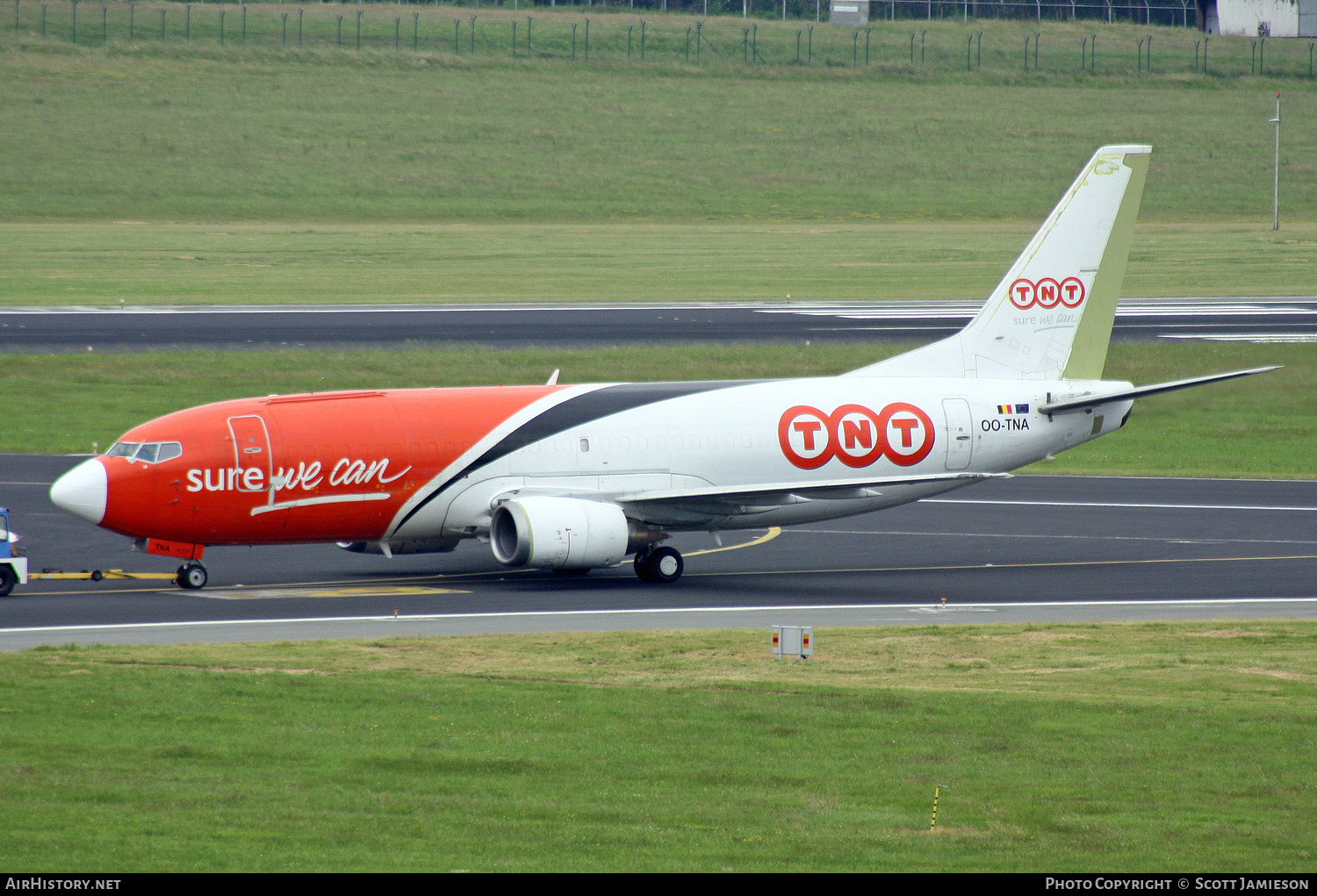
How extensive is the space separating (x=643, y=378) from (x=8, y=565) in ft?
99.8

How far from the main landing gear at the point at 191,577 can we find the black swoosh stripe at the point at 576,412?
4195mm

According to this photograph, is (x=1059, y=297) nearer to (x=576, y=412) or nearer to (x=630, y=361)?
(x=576, y=412)

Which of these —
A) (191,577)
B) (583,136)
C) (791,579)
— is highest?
(583,136)

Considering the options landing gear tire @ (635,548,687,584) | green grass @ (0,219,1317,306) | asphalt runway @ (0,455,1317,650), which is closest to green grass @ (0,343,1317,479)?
asphalt runway @ (0,455,1317,650)

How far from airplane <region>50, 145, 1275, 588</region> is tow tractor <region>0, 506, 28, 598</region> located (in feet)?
4.77

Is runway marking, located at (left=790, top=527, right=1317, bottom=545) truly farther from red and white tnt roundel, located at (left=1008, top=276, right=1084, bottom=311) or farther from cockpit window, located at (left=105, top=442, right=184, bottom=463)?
cockpit window, located at (left=105, top=442, right=184, bottom=463)

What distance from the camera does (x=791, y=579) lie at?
124ft

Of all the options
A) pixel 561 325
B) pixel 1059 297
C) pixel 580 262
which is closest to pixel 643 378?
pixel 561 325

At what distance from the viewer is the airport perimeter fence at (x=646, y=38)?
15712cm

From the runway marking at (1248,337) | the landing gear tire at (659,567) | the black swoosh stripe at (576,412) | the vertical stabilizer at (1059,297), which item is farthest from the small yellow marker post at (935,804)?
the runway marking at (1248,337)

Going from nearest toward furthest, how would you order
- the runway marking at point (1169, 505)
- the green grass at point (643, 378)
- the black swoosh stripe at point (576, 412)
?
the black swoosh stripe at point (576, 412), the runway marking at point (1169, 505), the green grass at point (643, 378)

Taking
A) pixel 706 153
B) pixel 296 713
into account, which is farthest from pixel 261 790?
pixel 706 153

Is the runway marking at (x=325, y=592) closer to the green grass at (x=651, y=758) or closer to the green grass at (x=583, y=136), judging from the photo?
the green grass at (x=651, y=758)

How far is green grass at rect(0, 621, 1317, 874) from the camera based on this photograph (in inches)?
648
